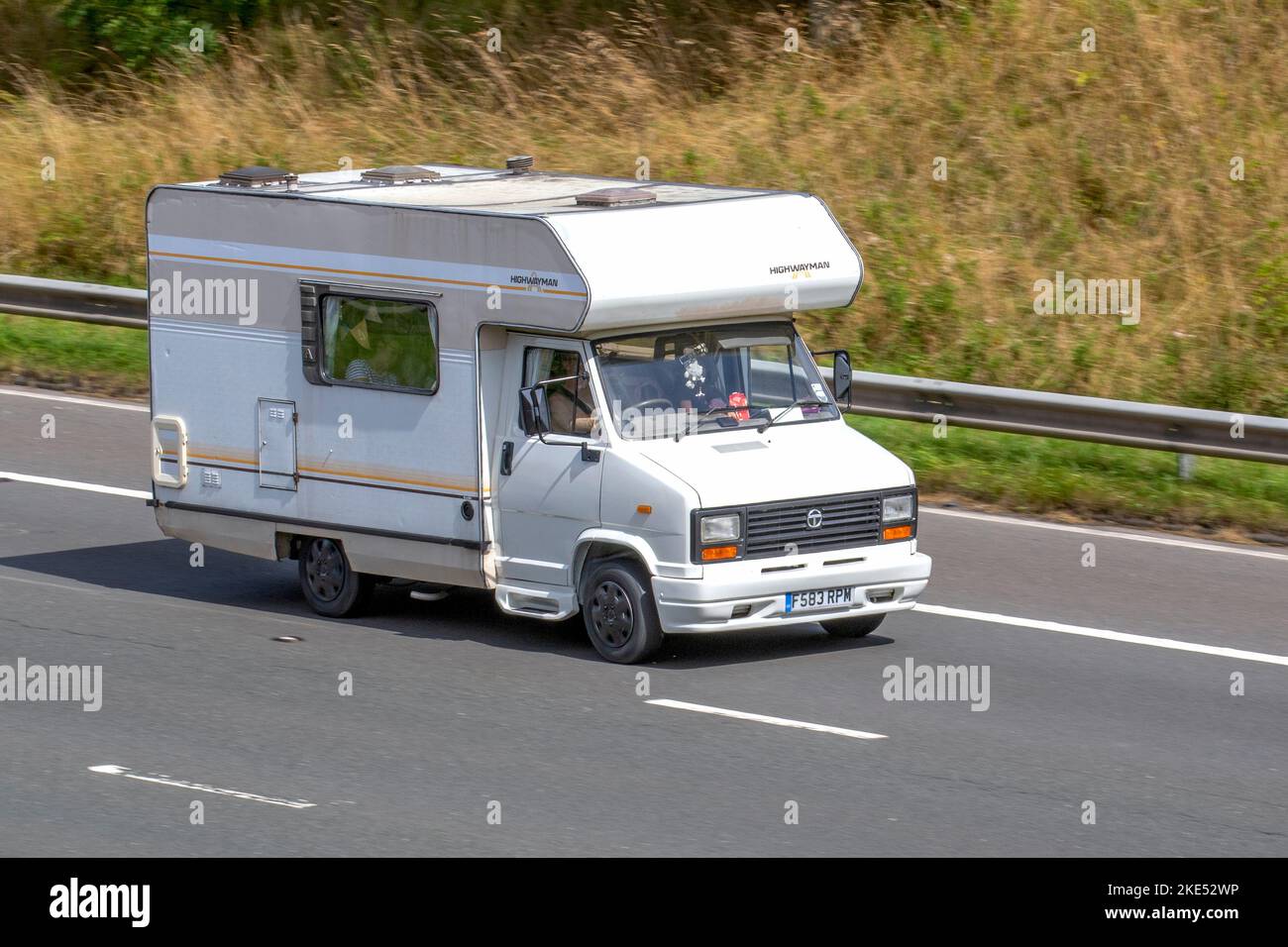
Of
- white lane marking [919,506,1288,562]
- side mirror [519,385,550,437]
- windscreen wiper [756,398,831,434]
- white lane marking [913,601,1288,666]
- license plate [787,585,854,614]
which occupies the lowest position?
white lane marking [919,506,1288,562]

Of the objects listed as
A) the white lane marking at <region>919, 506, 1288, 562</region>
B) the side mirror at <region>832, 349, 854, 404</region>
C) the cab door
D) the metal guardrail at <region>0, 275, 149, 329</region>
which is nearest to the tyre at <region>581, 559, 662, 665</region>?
the cab door

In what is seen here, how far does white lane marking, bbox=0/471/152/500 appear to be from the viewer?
610 inches

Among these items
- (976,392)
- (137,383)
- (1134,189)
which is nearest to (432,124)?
(137,383)

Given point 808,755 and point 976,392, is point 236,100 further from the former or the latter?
point 808,755

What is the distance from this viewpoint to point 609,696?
1048 centimetres

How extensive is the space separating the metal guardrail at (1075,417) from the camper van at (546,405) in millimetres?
3694

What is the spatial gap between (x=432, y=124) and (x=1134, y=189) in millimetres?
9407

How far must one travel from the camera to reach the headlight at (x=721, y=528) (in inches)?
422

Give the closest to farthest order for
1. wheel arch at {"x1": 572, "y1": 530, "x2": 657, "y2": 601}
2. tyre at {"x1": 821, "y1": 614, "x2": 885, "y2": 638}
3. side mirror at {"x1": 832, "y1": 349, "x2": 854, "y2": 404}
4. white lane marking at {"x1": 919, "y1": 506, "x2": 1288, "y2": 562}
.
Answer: wheel arch at {"x1": 572, "y1": 530, "x2": 657, "y2": 601}, tyre at {"x1": 821, "y1": 614, "x2": 885, "y2": 638}, side mirror at {"x1": 832, "y1": 349, "x2": 854, "y2": 404}, white lane marking at {"x1": 919, "y1": 506, "x2": 1288, "y2": 562}

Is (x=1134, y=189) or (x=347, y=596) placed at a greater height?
(x=1134, y=189)

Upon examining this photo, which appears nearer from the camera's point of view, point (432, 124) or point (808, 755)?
point (808, 755)

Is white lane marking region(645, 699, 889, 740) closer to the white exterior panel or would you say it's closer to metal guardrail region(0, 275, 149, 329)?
the white exterior panel

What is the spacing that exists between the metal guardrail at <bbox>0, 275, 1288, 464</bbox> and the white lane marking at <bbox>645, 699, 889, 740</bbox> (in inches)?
211

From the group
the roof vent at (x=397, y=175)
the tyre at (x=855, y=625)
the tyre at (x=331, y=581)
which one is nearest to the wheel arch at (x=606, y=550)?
the tyre at (x=855, y=625)
